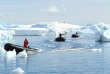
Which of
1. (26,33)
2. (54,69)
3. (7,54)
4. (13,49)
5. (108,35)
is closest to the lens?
(54,69)

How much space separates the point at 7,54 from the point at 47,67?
636 centimetres

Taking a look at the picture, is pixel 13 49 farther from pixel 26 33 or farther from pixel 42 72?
pixel 26 33

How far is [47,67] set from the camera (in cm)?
1942

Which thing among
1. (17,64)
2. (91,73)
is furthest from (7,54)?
(91,73)

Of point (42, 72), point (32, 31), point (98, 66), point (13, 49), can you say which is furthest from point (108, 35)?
point (32, 31)

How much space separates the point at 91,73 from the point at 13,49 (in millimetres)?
11480

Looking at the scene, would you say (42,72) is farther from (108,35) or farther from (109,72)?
(108,35)

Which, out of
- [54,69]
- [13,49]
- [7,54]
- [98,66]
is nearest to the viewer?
[54,69]

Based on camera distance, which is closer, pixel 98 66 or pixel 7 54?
pixel 98 66

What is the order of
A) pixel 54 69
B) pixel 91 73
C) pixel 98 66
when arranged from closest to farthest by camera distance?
1. pixel 91 73
2. pixel 54 69
3. pixel 98 66

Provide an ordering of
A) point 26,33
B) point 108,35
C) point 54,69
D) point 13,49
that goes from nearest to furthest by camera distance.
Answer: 1. point 54,69
2. point 13,49
3. point 108,35
4. point 26,33

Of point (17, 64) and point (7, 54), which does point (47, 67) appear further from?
point (7, 54)

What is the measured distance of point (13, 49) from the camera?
26.8m

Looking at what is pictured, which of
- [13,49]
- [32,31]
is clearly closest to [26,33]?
[32,31]
